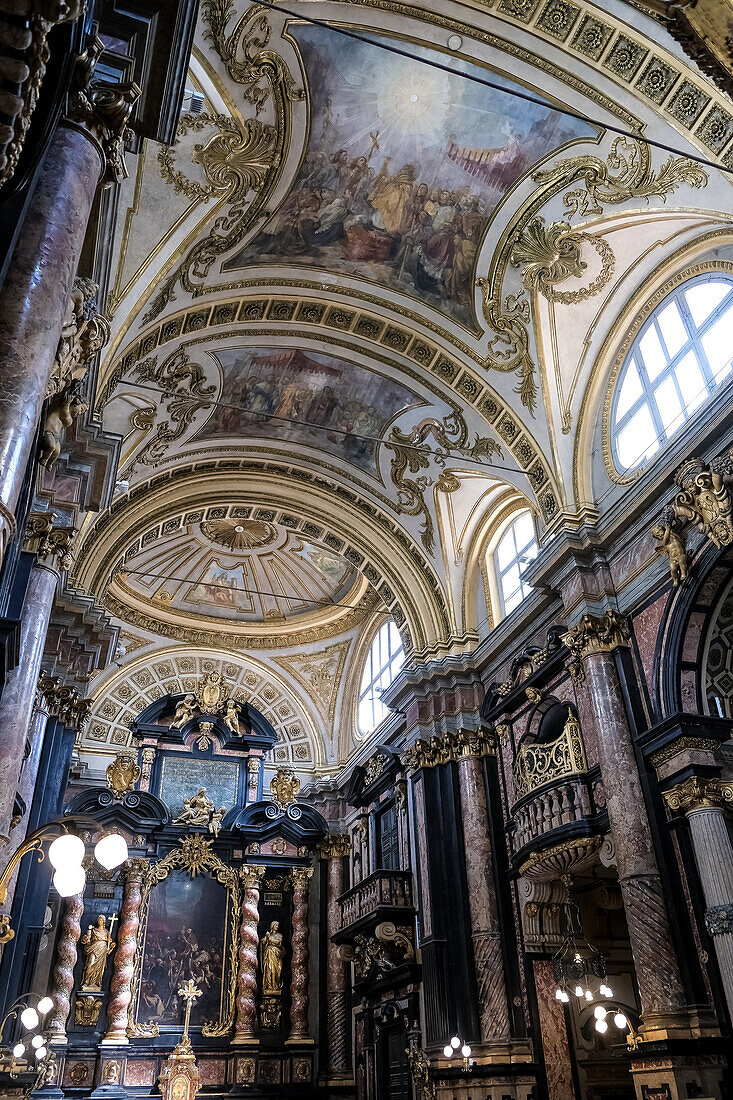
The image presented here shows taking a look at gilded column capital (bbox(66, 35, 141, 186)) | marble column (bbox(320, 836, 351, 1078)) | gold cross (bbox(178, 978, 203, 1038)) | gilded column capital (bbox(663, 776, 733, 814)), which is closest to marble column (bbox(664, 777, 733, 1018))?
gilded column capital (bbox(663, 776, 733, 814))

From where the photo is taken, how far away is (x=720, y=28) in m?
5.17

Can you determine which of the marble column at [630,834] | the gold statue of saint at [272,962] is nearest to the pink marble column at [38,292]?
the marble column at [630,834]

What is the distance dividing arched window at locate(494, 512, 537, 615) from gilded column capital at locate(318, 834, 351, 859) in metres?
8.14

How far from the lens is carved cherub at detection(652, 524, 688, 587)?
1070cm

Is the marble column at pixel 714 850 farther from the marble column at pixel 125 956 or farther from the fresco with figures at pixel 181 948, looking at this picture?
the marble column at pixel 125 956

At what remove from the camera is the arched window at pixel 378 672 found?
21.0 metres

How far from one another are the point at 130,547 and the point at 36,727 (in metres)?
5.34

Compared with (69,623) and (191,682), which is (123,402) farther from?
(191,682)

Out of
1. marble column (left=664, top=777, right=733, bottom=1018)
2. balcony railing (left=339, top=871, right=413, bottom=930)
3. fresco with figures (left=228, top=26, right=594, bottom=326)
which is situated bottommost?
marble column (left=664, top=777, right=733, bottom=1018)

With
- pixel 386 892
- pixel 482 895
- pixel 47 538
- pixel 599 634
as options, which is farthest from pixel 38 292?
pixel 386 892

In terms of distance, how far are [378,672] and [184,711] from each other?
509 cm

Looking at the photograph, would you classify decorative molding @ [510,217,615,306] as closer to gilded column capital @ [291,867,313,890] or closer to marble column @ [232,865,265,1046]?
gilded column capital @ [291,867,313,890]

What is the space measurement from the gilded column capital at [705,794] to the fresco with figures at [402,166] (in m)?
8.32

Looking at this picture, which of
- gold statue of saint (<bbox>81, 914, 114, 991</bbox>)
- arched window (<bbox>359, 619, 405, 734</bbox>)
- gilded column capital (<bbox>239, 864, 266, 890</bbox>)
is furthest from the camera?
arched window (<bbox>359, 619, 405, 734</bbox>)
